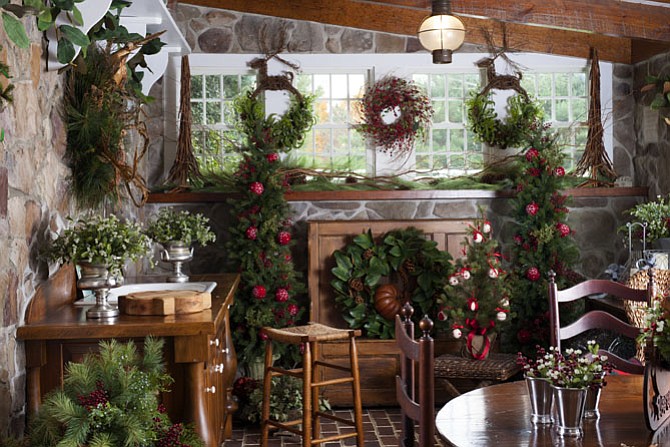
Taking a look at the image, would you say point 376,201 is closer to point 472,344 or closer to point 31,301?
point 472,344

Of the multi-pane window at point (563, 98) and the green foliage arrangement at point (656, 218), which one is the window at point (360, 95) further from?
the green foliage arrangement at point (656, 218)

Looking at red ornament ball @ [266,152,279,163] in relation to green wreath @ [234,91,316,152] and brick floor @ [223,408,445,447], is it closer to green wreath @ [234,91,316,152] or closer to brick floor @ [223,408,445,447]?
green wreath @ [234,91,316,152]

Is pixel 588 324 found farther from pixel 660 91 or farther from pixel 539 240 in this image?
pixel 660 91

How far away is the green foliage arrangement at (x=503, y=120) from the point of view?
7.02m

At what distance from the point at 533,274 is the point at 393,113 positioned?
1.73 meters

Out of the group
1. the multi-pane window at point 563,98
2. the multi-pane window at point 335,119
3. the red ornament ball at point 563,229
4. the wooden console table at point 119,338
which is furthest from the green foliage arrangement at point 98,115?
the multi-pane window at point 563,98

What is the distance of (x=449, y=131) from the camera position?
24.0 feet

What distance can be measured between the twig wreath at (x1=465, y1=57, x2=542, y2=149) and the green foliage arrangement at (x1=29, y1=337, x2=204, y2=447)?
4.90 meters

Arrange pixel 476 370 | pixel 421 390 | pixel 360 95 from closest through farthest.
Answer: pixel 421 390 < pixel 476 370 < pixel 360 95

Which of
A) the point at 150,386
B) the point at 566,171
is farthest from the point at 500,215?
the point at 150,386

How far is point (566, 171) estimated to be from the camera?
7.25m

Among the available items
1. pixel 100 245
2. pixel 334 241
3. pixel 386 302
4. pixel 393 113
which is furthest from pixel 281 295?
pixel 100 245

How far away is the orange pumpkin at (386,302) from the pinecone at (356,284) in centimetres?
13

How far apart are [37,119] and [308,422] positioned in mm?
2357
